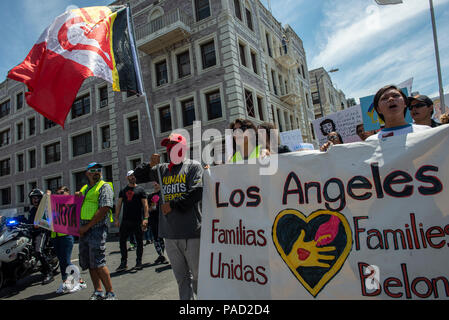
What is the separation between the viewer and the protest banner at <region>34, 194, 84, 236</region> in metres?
4.77

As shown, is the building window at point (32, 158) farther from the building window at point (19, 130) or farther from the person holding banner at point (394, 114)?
the person holding banner at point (394, 114)

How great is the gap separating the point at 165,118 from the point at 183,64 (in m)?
3.33

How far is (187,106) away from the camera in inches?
632

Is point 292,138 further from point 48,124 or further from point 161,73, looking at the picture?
point 48,124

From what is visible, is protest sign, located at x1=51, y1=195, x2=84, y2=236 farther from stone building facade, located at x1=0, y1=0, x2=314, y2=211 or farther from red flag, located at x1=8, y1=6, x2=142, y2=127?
stone building facade, located at x1=0, y1=0, x2=314, y2=211

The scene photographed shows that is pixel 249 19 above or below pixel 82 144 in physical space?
above

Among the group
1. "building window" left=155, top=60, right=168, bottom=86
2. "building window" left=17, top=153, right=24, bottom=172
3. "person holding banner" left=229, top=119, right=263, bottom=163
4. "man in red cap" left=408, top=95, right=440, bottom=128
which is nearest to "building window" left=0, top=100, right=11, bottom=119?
"building window" left=17, top=153, right=24, bottom=172

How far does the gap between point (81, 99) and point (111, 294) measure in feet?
67.3

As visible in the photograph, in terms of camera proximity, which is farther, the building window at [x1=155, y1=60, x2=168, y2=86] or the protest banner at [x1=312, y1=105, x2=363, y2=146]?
the building window at [x1=155, y1=60, x2=168, y2=86]

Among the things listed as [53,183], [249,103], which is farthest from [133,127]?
[53,183]

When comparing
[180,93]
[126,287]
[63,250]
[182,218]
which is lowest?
[126,287]

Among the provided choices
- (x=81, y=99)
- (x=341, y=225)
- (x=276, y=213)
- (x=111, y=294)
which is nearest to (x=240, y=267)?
(x=276, y=213)

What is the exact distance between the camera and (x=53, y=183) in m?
22.0

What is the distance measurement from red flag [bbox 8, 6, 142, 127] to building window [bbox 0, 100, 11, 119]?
2962cm
